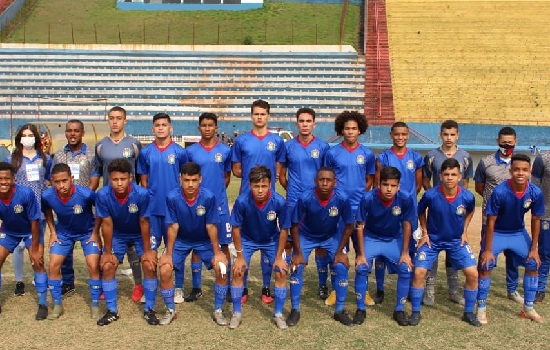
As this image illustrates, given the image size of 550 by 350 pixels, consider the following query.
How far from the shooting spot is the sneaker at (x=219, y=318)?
577cm

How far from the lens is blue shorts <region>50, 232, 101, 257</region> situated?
19.6 feet

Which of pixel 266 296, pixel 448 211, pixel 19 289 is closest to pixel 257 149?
pixel 266 296

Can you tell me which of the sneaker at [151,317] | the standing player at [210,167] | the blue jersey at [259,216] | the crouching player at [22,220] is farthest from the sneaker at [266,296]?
the crouching player at [22,220]

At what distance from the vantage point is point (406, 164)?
670cm

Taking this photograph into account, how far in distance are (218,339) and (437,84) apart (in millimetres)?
23279

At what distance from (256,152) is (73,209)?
2.09 metres

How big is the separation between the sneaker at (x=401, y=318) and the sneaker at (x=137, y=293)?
2786 mm

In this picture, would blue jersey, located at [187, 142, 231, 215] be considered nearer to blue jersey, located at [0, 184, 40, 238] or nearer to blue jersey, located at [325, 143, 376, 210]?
blue jersey, located at [325, 143, 376, 210]

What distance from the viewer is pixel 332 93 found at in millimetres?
26031

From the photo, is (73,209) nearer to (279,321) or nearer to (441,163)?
(279,321)

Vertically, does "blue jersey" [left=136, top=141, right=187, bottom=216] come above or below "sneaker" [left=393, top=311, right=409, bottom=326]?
above

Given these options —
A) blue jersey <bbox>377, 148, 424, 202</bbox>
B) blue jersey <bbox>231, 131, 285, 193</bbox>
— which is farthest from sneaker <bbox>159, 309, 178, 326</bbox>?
blue jersey <bbox>377, 148, 424, 202</bbox>

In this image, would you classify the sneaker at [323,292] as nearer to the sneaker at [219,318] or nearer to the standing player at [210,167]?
the standing player at [210,167]

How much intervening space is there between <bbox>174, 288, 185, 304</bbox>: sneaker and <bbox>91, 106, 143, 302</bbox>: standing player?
40cm
